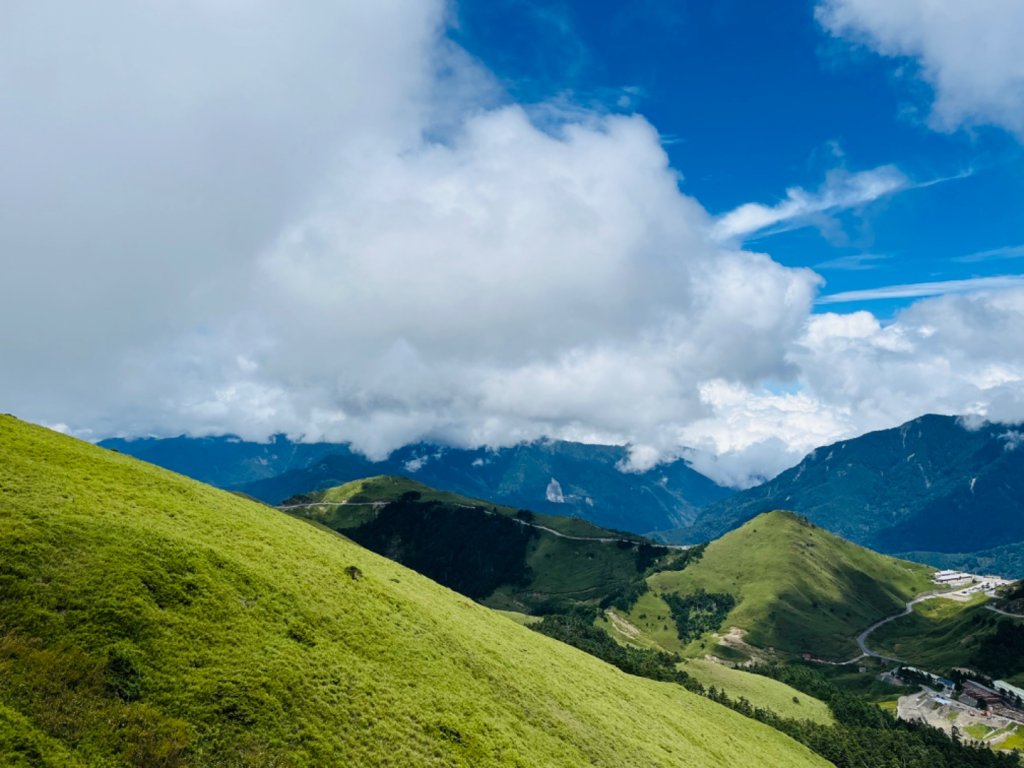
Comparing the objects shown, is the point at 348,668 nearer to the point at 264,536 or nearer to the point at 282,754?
the point at 282,754

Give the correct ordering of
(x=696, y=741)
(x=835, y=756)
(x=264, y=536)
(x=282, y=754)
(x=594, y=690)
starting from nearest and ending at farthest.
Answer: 1. (x=282, y=754)
2. (x=264, y=536)
3. (x=594, y=690)
4. (x=696, y=741)
5. (x=835, y=756)

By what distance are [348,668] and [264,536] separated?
2293 cm

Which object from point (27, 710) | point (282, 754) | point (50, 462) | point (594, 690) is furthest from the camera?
point (594, 690)

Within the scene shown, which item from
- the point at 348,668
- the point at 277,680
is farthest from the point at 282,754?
the point at 348,668

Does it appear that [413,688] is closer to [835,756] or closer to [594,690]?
[594,690]

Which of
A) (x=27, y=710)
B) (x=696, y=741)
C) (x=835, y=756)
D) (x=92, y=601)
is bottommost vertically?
(x=835, y=756)

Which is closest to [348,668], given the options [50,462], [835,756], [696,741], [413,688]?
[413,688]

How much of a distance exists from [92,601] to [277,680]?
13.9m

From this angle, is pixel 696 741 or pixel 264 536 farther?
pixel 696 741

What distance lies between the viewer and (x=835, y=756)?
534ft

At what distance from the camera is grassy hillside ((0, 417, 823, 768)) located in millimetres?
35844

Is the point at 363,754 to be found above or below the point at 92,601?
below

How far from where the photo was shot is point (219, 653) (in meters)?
43.1

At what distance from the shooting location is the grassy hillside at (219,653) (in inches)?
1411
